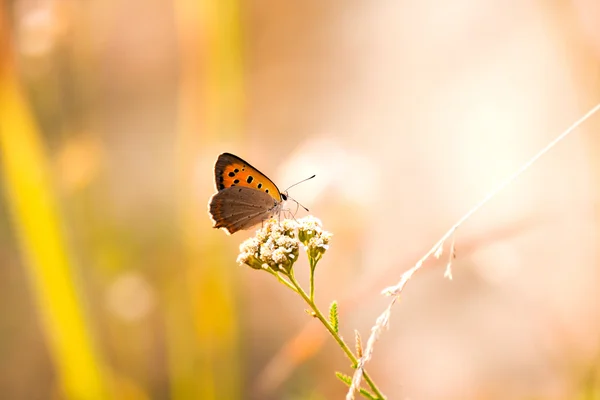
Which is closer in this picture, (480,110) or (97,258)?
(97,258)

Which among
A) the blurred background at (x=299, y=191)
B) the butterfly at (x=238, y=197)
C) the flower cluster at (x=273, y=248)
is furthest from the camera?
the blurred background at (x=299, y=191)

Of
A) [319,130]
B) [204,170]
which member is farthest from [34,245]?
[319,130]

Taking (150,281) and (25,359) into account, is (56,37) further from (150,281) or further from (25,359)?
(25,359)

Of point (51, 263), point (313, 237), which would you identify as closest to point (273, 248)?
point (313, 237)

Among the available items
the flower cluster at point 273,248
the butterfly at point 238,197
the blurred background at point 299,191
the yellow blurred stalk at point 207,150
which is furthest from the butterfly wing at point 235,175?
the yellow blurred stalk at point 207,150

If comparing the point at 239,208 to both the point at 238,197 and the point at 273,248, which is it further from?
the point at 273,248

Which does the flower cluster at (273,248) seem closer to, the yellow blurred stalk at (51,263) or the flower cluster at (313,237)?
A: the flower cluster at (313,237)
